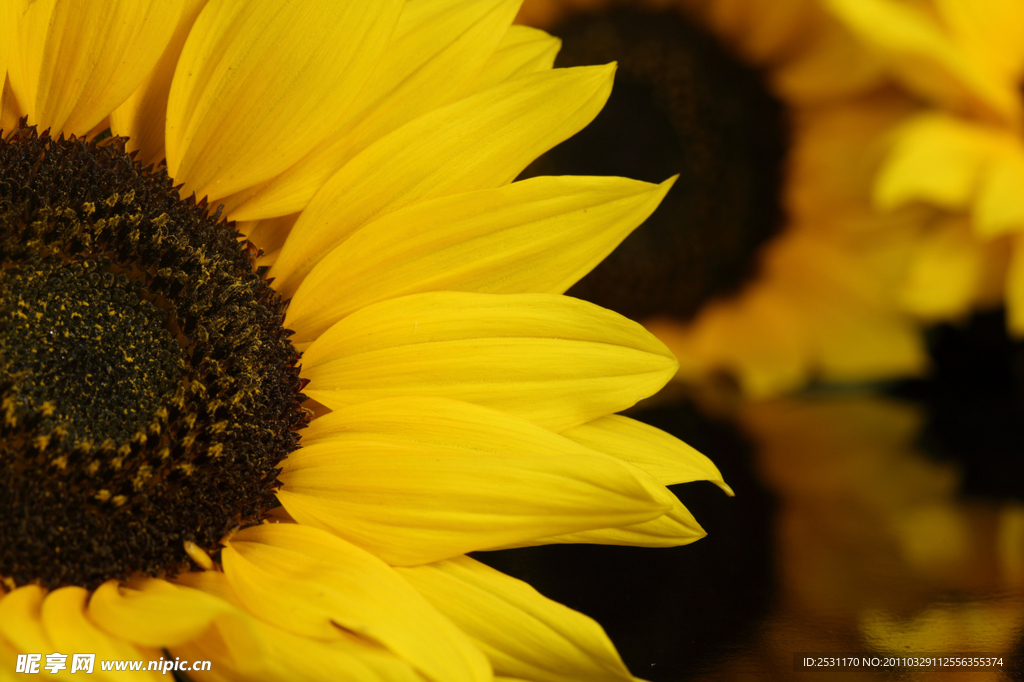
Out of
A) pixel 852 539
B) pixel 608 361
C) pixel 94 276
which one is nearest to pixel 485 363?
pixel 608 361

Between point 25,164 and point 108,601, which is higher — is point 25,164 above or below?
above

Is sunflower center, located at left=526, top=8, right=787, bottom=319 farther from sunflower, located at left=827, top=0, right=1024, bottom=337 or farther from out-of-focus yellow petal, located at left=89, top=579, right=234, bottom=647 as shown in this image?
out-of-focus yellow petal, located at left=89, top=579, right=234, bottom=647

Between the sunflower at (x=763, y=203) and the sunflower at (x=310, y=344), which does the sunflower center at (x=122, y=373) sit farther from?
the sunflower at (x=763, y=203)

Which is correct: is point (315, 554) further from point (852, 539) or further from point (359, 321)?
point (852, 539)

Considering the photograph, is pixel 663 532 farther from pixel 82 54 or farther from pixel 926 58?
pixel 926 58

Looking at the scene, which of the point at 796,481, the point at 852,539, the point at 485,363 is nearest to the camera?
the point at 485,363

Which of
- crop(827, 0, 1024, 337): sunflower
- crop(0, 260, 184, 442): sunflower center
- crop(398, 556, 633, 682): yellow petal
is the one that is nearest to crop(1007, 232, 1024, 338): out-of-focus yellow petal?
crop(827, 0, 1024, 337): sunflower
